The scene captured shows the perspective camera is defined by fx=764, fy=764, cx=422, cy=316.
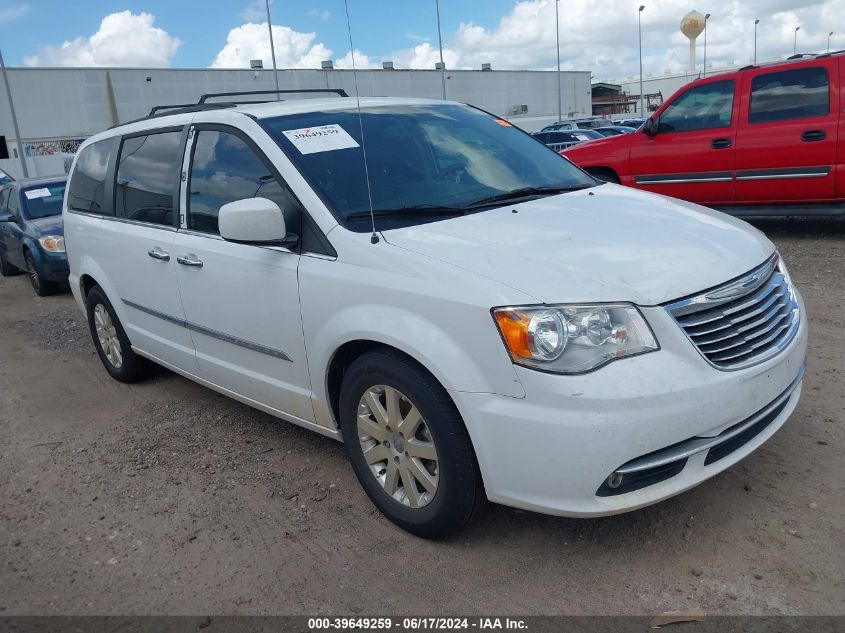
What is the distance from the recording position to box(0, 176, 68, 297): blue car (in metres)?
9.45

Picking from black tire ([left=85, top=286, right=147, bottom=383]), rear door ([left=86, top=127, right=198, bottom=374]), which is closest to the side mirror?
rear door ([left=86, top=127, right=198, bottom=374])

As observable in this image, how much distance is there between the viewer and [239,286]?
366 centimetres

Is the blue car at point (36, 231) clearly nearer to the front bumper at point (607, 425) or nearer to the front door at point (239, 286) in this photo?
the front door at point (239, 286)

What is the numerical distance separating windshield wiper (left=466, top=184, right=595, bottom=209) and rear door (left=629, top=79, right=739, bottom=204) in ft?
16.5

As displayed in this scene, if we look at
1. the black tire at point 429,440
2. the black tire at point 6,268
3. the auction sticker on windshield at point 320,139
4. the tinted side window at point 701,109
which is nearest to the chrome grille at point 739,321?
the black tire at point 429,440

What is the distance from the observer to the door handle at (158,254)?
13.8 feet

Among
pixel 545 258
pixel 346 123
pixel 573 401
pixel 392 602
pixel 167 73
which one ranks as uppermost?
pixel 167 73

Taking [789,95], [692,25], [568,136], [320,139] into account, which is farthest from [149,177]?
[692,25]

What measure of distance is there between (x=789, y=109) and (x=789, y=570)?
6540mm

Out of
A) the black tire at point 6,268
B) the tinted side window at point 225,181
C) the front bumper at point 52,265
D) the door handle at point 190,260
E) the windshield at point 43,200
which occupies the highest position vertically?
the tinted side window at point 225,181

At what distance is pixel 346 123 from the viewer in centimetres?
384

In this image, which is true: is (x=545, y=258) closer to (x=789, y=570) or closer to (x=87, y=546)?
(x=789, y=570)

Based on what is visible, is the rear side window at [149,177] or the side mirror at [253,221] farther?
the rear side window at [149,177]

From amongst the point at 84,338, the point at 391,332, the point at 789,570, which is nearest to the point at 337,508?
the point at 391,332
